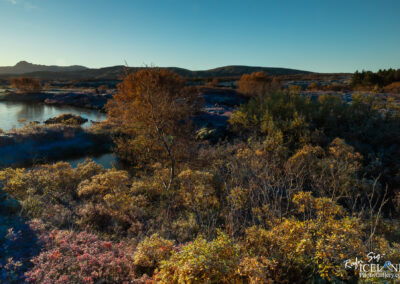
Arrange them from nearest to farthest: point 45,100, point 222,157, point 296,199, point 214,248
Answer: point 214,248
point 296,199
point 222,157
point 45,100

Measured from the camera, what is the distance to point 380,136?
1040cm

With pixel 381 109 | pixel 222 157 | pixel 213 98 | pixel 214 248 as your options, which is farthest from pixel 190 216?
pixel 213 98

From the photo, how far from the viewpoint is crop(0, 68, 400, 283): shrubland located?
3.25 m

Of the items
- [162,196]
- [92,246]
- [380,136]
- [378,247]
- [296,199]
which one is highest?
[380,136]

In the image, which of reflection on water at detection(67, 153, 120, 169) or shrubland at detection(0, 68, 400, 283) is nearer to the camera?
shrubland at detection(0, 68, 400, 283)

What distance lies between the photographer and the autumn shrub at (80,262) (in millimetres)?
3428

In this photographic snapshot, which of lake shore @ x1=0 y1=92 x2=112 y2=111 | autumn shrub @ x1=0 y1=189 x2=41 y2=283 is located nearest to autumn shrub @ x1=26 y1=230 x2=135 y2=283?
autumn shrub @ x1=0 y1=189 x2=41 y2=283

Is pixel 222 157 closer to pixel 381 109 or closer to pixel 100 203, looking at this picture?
pixel 100 203

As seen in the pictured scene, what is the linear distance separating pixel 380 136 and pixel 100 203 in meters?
12.9

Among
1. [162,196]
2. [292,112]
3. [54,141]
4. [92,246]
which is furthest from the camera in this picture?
[54,141]

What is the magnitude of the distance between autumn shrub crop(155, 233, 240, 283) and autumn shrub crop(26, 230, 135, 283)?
3.35 ft

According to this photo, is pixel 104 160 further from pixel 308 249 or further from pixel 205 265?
pixel 308 249

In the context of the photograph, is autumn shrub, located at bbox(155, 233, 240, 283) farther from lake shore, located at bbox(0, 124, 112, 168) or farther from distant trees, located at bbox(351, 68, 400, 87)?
distant trees, located at bbox(351, 68, 400, 87)

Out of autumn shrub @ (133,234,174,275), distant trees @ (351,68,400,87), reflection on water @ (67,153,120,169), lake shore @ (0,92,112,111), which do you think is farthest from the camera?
lake shore @ (0,92,112,111)
